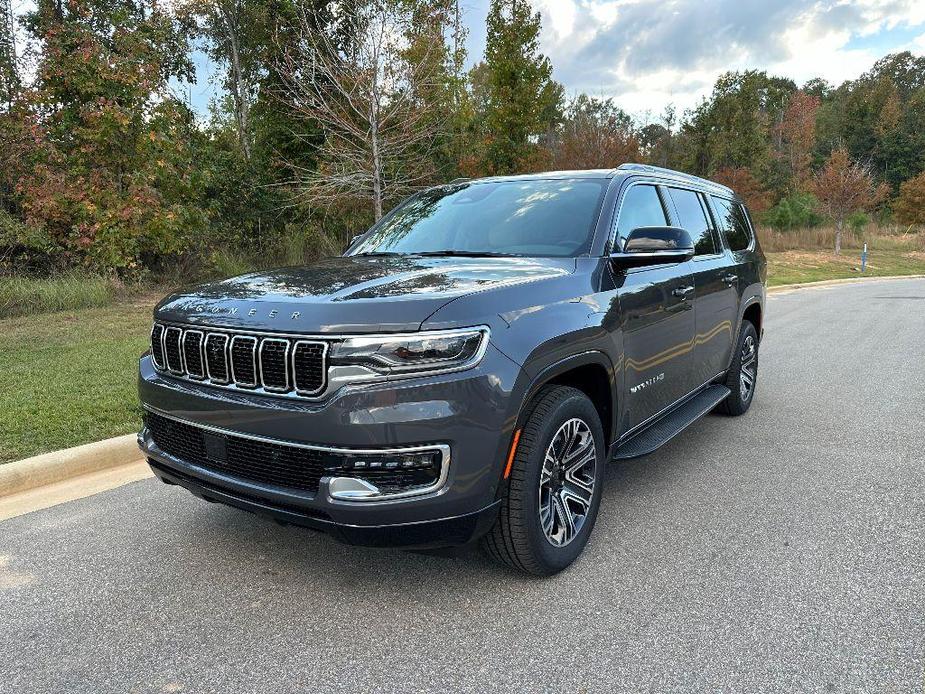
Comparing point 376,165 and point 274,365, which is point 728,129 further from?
point 274,365

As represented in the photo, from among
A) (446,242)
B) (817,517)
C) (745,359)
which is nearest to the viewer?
(817,517)

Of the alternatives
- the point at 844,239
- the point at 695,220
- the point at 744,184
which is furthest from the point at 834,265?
the point at 695,220

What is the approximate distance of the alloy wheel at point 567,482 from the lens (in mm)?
2988

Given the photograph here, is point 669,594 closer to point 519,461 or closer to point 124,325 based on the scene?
point 519,461

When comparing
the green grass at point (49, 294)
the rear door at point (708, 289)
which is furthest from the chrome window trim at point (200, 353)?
the green grass at point (49, 294)

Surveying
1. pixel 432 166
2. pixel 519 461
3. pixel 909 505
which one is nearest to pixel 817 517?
pixel 909 505

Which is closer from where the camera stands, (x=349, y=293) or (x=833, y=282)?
(x=349, y=293)

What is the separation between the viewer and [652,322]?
3.75m

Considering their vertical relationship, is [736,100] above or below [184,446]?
above

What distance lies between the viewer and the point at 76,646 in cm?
258

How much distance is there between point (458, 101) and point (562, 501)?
51.2 ft

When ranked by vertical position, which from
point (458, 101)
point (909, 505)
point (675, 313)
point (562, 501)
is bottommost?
point (909, 505)

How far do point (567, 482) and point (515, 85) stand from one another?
14.6m

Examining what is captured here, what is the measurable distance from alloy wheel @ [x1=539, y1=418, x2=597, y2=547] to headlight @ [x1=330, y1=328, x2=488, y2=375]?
727 millimetres
